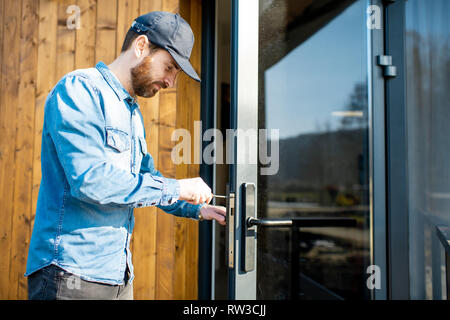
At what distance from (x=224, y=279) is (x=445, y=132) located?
1639 millimetres

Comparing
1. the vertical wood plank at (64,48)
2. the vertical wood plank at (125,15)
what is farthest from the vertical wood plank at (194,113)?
the vertical wood plank at (64,48)

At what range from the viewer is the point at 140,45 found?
108cm

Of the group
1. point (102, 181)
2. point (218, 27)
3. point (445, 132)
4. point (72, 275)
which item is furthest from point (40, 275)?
point (445, 132)

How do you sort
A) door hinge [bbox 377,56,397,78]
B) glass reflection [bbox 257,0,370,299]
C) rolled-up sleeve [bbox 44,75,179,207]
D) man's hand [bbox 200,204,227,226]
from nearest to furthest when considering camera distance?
rolled-up sleeve [bbox 44,75,179,207], man's hand [bbox 200,204,227,226], glass reflection [bbox 257,0,370,299], door hinge [bbox 377,56,397,78]

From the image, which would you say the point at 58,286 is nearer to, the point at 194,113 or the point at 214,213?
the point at 214,213

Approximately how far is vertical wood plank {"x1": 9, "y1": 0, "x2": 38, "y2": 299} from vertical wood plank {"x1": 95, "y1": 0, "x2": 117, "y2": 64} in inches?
14.2

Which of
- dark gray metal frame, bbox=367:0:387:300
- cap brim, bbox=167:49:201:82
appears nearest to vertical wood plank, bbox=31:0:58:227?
cap brim, bbox=167:49:201:82

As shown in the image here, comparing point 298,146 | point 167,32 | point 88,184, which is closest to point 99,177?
point 88,184

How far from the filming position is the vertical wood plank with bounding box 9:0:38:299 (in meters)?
1.74

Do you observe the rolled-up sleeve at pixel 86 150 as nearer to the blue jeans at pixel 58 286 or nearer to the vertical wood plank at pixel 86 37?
the blue jeans at pixel 58 286

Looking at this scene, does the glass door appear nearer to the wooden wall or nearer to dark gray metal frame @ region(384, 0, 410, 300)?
dark gray metal frame @ region(384, 0, 410, 300)

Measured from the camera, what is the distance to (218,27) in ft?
6.67

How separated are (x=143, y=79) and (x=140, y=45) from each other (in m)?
0.11
